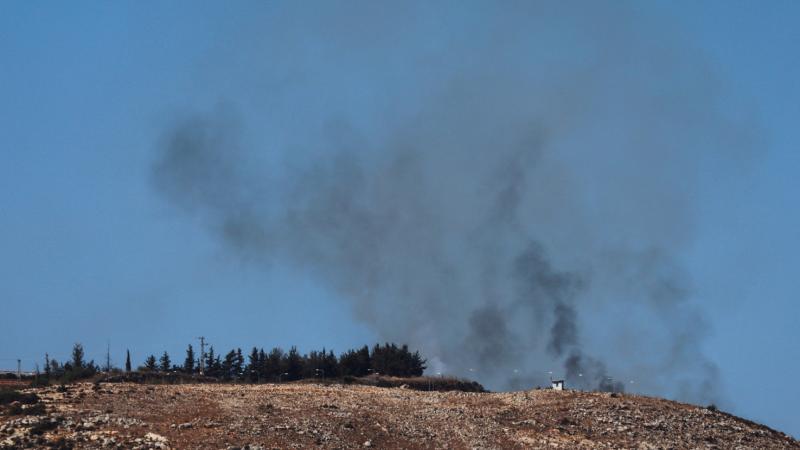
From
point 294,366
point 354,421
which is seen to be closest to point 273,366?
point 294,366

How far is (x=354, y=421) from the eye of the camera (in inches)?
2579

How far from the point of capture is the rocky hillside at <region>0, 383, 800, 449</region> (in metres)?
59.0

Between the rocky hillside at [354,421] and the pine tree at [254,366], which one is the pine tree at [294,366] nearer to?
the pine tree at [254,366]

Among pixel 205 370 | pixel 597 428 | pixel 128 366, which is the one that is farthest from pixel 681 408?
pixel 205 370

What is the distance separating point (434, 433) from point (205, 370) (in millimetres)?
61969

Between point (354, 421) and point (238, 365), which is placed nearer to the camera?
point (354, 421)

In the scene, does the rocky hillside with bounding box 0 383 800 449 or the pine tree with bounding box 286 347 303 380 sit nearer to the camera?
the rocky hillside with bounding box 0 383 800 449

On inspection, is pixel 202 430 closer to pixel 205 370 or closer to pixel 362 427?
pixel 362 427

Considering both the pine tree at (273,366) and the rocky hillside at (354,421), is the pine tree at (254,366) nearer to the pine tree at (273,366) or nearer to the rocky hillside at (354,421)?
the pine tree at (273,366)

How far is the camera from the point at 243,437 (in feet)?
195

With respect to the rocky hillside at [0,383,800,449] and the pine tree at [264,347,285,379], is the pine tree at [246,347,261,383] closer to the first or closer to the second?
the pine tree at [264,347,285,379]

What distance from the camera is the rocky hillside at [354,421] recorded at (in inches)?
2323

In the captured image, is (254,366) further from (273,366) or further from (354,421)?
(354,421)

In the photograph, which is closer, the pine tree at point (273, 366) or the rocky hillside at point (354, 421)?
the rocky hillside at point (354, 421)
